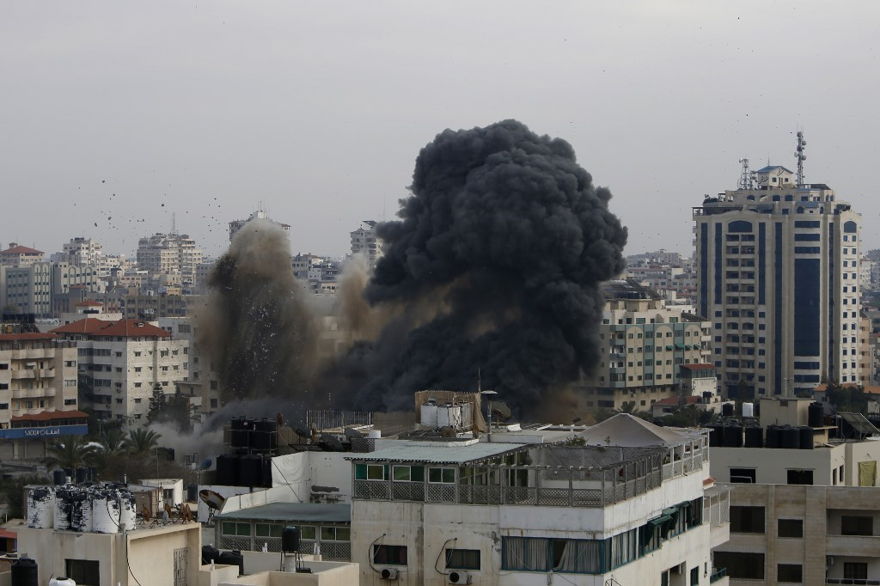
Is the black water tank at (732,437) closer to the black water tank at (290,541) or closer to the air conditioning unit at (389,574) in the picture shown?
the air conditioning unit at (389,574)

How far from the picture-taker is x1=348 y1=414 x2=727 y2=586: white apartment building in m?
19.0

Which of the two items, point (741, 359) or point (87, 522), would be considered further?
point (741, 359)

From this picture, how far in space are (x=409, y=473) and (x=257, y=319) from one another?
Result: 63.3 m

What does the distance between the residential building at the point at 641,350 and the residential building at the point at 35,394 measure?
27.5 m

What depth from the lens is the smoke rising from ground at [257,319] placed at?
80.4m

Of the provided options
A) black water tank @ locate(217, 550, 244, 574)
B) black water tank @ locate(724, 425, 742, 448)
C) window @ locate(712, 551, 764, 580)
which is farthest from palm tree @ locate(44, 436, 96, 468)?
black water tank @ locate(217, 550, 244, 574)

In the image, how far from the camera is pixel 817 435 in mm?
33719

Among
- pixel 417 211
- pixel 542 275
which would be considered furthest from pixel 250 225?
pixel 542 275

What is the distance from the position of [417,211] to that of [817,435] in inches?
1571

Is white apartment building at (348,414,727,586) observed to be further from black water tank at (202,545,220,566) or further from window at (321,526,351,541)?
black water tank at (202,545,220,566)

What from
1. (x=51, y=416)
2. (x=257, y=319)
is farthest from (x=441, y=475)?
(x=51, y=416)

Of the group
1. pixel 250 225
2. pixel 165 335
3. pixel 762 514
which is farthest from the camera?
pixel 165 335

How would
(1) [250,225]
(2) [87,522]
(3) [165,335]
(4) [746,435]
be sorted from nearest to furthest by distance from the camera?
(2) [87,522] → (4) [746,435] → (1) [250,225] → (3) [165,335]

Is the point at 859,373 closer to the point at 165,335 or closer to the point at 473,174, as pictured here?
the point at 165,335
